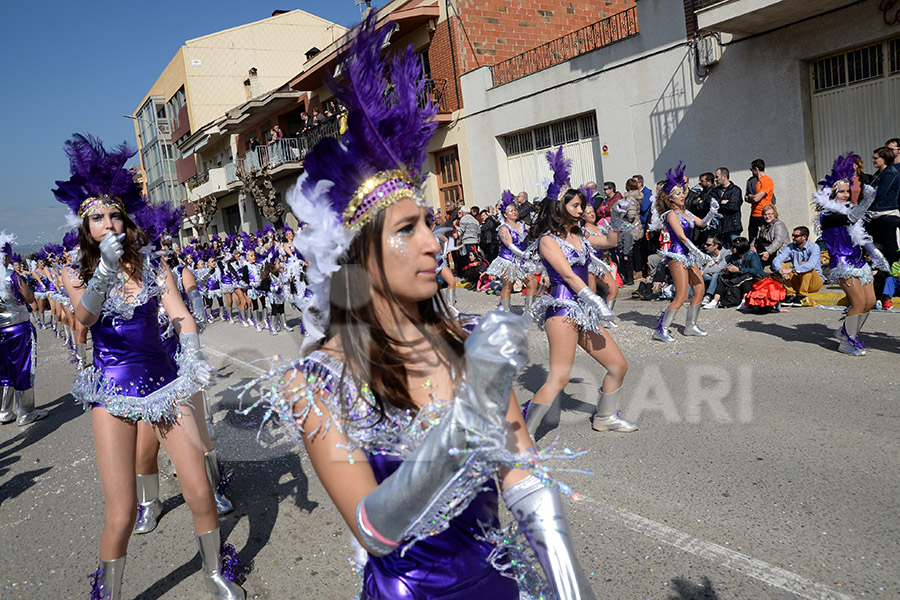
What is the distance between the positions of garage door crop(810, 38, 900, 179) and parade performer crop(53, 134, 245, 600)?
37.8 feet

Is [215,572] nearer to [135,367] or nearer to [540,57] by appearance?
[135,367]

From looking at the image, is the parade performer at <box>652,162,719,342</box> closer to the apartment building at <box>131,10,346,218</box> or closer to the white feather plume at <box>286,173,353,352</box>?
the white feather plume at <box>286,173,353,352</box>

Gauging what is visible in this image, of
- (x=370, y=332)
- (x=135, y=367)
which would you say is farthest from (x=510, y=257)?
(x=370, y=332)

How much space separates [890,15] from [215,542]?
11785 millimetres

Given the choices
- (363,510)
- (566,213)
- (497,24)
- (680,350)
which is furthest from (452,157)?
(363,510)

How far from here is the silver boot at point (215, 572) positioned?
3439mm

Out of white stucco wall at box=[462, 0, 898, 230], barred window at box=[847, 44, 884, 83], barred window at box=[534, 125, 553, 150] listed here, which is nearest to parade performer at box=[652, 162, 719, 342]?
white stucco wall at box=[462, 0, 898, 230]

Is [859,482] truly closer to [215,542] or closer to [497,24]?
[215,542]

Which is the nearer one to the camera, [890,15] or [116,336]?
[116,336]

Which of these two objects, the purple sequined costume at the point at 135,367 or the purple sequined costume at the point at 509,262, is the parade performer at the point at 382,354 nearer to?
the purple sequined costume at the point at 135,367

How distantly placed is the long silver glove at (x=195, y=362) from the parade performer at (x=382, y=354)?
2087 mm

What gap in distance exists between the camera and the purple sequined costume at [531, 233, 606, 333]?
4863mm

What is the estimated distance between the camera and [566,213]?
5227 millimetres

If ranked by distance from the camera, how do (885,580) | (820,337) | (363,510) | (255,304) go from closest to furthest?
(363,510)
(885,580)
(820,337)
(255,304)
